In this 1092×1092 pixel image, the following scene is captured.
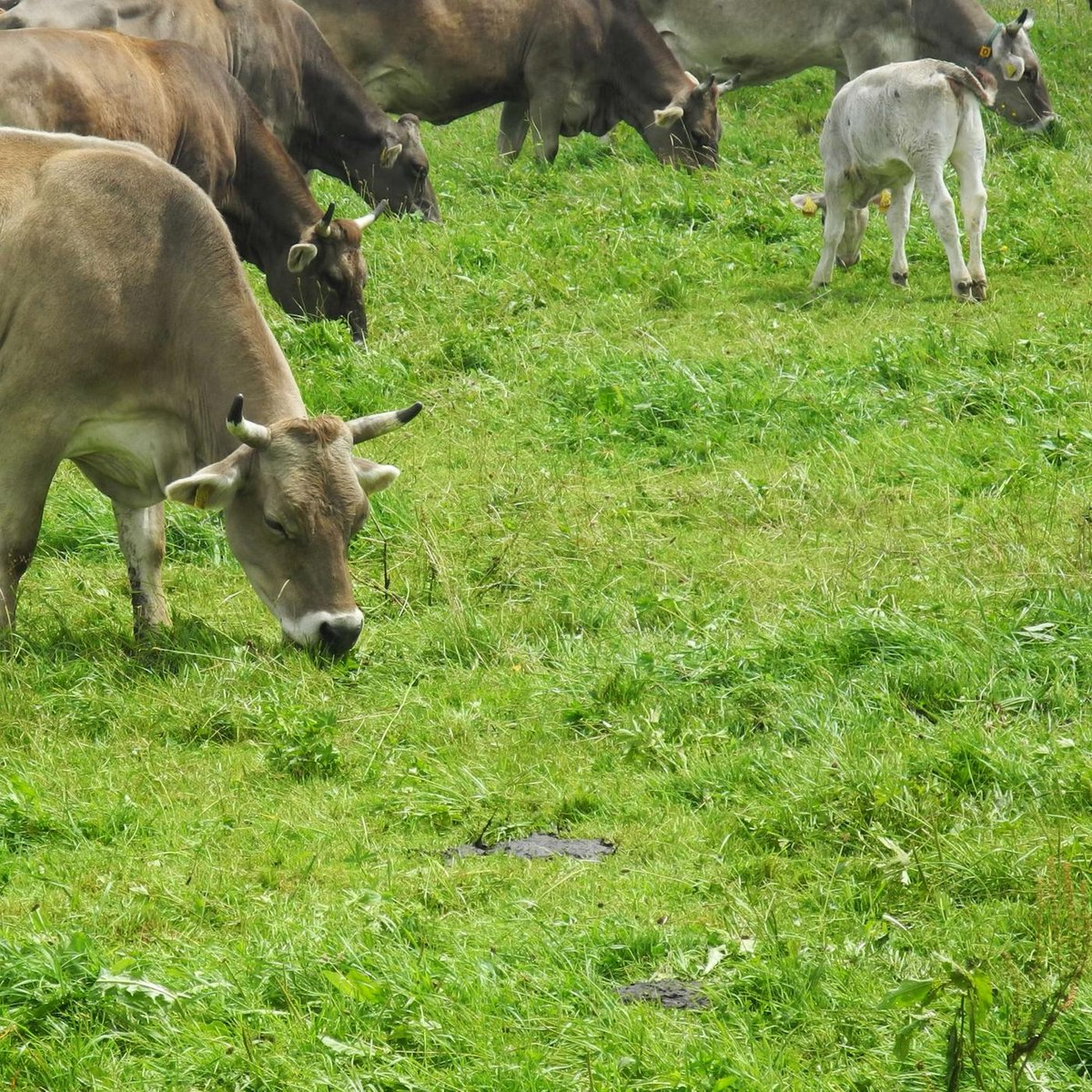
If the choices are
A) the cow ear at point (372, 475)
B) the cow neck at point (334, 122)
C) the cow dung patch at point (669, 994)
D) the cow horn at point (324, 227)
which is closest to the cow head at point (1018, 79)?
the cow neck at point (334, 122)

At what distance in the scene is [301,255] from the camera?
11562 millimetres

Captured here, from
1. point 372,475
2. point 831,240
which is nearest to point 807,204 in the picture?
point 831,240

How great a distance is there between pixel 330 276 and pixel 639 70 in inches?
275

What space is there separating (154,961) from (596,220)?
9.84 m

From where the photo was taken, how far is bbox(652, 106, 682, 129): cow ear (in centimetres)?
1645

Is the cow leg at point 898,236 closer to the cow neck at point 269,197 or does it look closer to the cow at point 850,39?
the cow neck at point 269,197

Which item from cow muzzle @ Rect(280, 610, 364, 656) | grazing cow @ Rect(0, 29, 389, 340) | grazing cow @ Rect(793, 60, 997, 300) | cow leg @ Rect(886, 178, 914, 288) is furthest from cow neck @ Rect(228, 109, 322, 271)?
cow muzzle @ Rect(280, 610, 364, 656)

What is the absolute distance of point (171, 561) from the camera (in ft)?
26.8

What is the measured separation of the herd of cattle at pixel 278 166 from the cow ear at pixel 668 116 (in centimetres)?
3

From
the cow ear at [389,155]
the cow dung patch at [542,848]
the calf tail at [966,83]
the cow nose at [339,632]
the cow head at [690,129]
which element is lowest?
the cow head at [690,129]

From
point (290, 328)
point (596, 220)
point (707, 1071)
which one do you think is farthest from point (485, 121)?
point (707, 1071)

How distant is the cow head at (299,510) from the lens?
672 centimetres

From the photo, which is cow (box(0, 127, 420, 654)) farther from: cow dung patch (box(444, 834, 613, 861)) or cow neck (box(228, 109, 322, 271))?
cow neck (box(228, 109, 322, 271))

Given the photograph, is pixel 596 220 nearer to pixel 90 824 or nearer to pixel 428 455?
pixel 428 455
